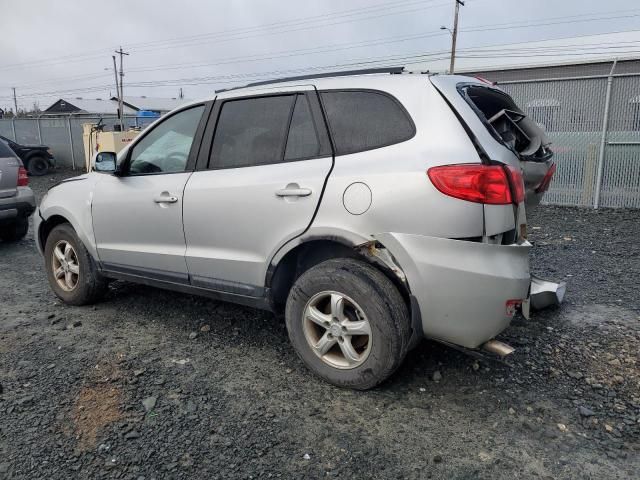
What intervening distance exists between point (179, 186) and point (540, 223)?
20.5 feet

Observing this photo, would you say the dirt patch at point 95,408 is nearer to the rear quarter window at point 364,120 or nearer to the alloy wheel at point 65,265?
the alloy wheel at point 65,265

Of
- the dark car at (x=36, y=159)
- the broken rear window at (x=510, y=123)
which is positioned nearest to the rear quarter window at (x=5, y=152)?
the broken rear window at (x=510, y=123)

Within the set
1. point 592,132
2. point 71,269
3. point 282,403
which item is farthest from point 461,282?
point 592,132

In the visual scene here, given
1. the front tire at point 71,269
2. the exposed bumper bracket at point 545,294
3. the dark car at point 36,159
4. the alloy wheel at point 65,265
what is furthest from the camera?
the dark car at point 36,159

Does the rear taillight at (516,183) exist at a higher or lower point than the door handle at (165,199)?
higher

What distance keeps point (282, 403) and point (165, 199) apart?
5.65ft

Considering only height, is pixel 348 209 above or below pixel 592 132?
below

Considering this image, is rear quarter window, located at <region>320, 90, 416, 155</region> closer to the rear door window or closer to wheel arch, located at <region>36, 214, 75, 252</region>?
the rear door window

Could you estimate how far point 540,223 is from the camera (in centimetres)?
801

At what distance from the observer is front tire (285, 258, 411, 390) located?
2805 millimetres

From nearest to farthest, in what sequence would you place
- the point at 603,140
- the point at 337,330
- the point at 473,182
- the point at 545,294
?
the point at 473,182, the point at 337,330, the point at 545,294, the point at 603,140

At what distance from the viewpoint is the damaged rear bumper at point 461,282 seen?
2.62 m

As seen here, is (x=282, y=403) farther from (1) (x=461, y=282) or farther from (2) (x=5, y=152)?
(2) (x=5, y=152)

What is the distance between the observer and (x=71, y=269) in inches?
181
